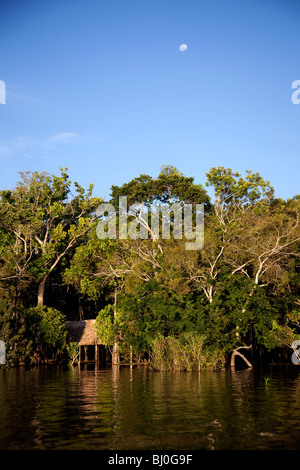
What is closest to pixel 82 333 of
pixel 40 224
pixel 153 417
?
pixel 40 224

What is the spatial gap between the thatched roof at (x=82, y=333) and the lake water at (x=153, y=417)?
2011 cm

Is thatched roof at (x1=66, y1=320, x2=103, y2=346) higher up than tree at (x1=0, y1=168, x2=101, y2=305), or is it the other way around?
tree at (x1=0, y1=168, x2=101, y2=305)

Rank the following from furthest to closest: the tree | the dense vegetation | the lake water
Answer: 1. the tree
2. the dense vegetation
3. the lake water

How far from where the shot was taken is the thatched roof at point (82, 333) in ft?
131

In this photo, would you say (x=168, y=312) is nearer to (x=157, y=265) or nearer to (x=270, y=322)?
(x=157, y=265)

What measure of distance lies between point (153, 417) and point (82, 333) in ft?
99.1

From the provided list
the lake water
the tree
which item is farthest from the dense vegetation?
the lake water

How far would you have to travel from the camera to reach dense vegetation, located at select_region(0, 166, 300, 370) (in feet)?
97.0

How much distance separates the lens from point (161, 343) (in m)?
28.4

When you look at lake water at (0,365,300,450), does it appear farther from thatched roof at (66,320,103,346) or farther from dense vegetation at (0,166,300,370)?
thatched roof at (66,320,103,346)

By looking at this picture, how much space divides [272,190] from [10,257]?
28.1 meters

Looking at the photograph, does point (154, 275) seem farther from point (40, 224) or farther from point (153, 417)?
point (153, 417)

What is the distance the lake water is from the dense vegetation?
9.87 meters
